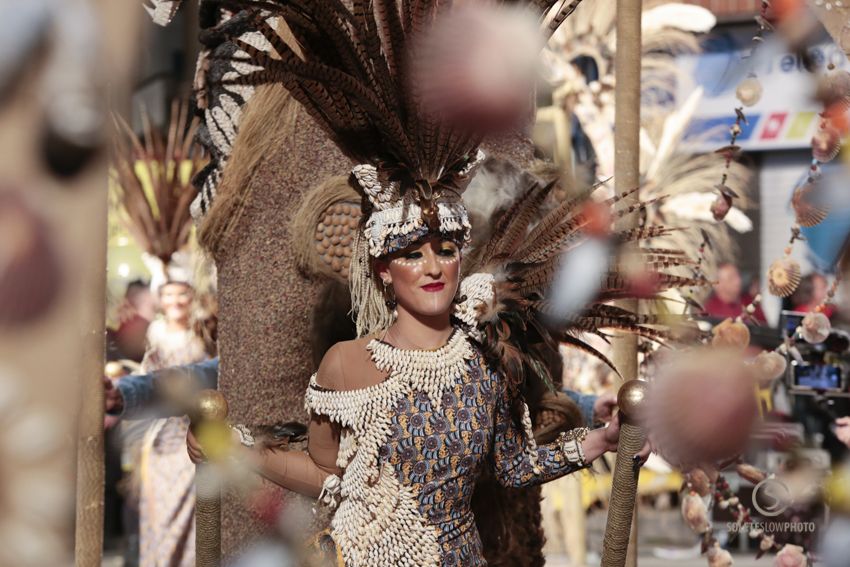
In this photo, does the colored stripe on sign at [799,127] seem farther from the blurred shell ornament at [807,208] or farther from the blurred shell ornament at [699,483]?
the blurred shell ornament at [699,483]

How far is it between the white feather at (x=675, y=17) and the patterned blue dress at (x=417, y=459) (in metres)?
4.13

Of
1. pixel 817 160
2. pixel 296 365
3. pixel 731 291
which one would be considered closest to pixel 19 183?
pixel 296 365

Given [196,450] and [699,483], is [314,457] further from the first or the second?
[699,483]

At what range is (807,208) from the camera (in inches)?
119

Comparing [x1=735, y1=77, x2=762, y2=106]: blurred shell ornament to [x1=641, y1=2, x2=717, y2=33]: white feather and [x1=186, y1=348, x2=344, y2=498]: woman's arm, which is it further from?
[x1=641, y1=2, x2=717, y2=33]: white feather

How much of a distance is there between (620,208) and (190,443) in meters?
1.01

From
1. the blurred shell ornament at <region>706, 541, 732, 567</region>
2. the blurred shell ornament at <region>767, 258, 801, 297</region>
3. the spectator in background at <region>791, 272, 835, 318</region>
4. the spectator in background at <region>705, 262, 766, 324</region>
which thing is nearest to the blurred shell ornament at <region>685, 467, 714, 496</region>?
the blurred shell ornament at <region>706, 541, 732, 567</region>

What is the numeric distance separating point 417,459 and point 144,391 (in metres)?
1.52

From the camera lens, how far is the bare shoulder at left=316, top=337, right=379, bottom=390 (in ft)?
6.93

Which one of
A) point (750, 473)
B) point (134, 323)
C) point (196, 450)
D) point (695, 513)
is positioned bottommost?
point (695, 513)

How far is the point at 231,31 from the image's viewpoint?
99.6 inches

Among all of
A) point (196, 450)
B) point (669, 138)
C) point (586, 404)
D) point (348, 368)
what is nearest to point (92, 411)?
point (196, 450)

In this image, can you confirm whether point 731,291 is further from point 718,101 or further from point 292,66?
point 292,66

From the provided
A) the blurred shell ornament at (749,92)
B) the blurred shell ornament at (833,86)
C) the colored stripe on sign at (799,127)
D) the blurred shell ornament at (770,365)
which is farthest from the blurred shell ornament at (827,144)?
the colored stripe on sign at (799,127)
